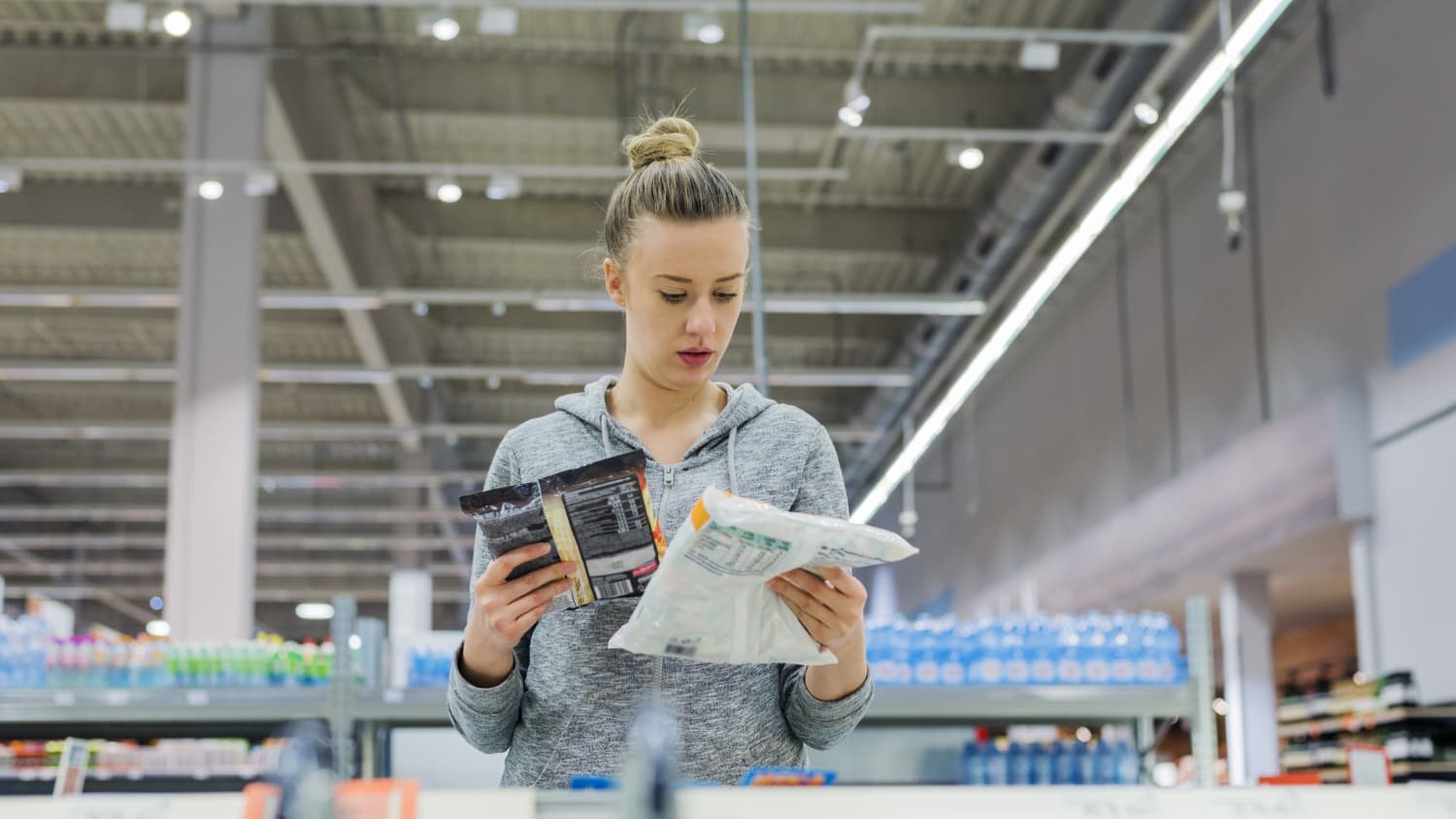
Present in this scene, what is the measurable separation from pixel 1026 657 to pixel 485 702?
4455 mm

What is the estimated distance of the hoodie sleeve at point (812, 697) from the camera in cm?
173

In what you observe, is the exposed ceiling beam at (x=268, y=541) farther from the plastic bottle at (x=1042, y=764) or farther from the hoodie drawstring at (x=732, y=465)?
A: the hoodie drawstring at (x=732, y=465)

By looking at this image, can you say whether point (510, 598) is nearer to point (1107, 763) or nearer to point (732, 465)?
point (732, 465)

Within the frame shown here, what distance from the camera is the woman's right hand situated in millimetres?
1616

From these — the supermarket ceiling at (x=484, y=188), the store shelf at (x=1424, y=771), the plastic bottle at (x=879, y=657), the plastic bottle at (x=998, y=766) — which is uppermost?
the supermarket ceiling at (x=484, y=188)

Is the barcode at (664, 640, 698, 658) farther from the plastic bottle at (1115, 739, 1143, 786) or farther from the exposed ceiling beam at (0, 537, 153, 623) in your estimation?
the exposed ceiling beam at (0, 537, 153, 623)

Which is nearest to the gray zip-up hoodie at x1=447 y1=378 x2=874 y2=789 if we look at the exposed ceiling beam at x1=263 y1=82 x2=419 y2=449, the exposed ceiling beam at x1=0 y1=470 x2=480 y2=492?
the exposed ceiling beam at x1=263 y1=82 x2=419 y2=449

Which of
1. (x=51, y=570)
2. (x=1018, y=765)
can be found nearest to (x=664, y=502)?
(x=1018, y=765)

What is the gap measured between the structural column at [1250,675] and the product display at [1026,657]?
5.67m

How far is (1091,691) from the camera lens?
18.7ft

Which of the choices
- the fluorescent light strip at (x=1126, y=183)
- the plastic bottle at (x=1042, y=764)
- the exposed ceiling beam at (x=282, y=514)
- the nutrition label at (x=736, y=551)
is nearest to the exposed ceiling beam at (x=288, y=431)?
the exposed ceiling beam at (x=282, y=514)

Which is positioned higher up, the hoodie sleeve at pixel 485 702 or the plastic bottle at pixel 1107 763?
the hoodie sleeve at pixel 485 702

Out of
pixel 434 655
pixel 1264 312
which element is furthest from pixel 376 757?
pixel 1264 312

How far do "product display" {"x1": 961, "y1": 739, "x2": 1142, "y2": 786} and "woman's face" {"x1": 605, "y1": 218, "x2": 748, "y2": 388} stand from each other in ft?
14.8
